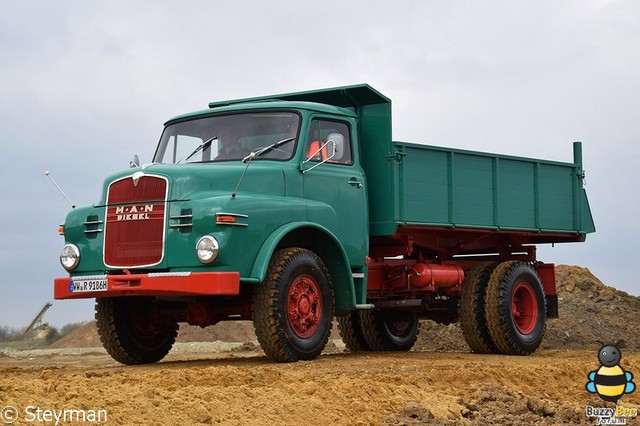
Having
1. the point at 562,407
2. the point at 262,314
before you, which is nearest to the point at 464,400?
the point at 562,407

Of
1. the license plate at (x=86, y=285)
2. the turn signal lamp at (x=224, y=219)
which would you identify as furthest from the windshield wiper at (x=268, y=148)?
the license plate at (x=86, y=285)

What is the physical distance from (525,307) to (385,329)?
2.18 meters

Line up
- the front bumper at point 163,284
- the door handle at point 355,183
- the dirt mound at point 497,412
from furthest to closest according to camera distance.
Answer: the door handle at point 355,183 < the front bumper at point 163,284 < the dirt mound at point 497,412

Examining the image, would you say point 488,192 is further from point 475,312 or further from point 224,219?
point 224,219

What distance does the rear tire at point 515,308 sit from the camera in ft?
49.2

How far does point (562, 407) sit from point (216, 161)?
5102 millimetres

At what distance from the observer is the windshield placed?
12.5 meters

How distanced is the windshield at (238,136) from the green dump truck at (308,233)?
18 millimetres

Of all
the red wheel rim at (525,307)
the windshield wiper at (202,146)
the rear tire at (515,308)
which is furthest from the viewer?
the red wheel rim at (525,307)

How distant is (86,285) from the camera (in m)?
11.7

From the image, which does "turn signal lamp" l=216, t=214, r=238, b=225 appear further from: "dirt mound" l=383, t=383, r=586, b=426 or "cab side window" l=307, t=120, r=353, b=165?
"dirt mound" l=383, t=383, r=586, b=426

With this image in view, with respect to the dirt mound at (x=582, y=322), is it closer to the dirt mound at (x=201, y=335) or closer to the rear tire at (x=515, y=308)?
the rear tire at (x=515, y=308)

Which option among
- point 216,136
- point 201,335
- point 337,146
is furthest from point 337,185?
point 201,335

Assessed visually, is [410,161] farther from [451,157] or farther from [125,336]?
[125,336]
